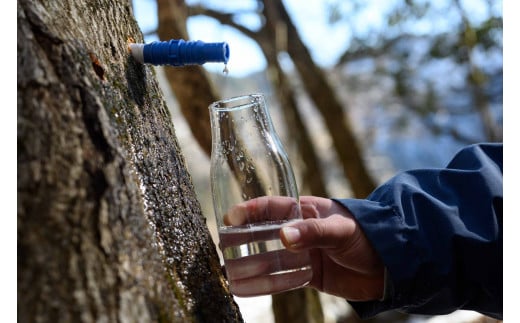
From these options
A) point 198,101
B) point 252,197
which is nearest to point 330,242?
point 252,197

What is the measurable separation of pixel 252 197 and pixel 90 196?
0.48 metres

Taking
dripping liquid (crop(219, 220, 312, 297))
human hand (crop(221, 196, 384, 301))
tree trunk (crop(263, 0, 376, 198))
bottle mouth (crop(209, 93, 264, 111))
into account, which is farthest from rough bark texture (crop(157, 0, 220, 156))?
dripping liquid (crop(219, 220, 312, 297))

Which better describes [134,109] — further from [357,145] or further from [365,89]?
[365,89]

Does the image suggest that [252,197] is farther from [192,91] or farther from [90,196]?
[192,91]

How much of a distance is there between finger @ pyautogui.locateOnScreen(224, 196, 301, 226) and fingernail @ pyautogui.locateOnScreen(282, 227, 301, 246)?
0.12m

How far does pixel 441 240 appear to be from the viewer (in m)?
1.26

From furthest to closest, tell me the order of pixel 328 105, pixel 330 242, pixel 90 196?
pixel 328 105
pixel 330 242
pixel 90 196

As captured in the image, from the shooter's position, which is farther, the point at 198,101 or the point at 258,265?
the point at 198,101

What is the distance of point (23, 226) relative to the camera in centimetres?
72

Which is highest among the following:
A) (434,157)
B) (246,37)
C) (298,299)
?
(246,37)

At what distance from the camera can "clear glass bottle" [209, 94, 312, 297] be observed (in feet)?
3.61

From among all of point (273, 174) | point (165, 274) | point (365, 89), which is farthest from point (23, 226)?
point (365, 89)

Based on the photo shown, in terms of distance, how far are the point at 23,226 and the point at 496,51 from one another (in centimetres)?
722

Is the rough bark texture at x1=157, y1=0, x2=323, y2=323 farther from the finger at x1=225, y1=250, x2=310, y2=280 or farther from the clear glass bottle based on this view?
the finger at x1=225, y1=250, x2=310, y2=280
